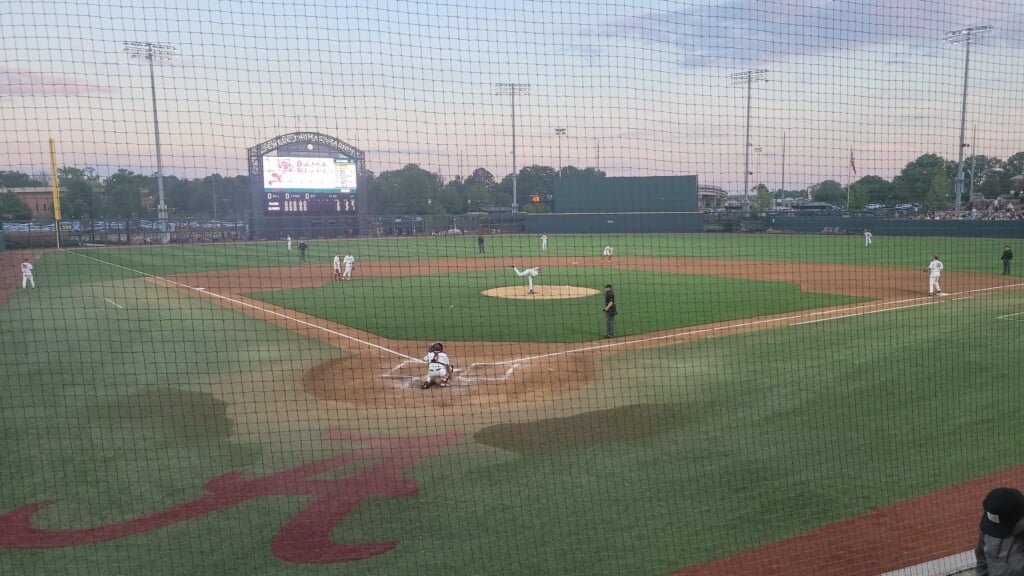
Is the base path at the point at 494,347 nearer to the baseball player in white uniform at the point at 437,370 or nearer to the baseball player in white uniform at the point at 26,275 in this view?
the baseball player in white uniform at the point at 437,370

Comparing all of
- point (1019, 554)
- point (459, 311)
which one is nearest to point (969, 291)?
point (459, 311)

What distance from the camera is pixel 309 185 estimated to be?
3547 centimetres

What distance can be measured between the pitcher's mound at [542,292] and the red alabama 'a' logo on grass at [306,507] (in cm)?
1205

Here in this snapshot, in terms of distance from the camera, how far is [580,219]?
48406 millimetres

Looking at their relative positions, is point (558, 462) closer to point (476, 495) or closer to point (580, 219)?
point (476, 495)

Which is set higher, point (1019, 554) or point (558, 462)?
point (1019, 554)

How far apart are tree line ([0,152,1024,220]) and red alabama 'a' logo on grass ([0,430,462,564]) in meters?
6.66

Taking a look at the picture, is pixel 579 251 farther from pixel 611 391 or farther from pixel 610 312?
pixel 611 391

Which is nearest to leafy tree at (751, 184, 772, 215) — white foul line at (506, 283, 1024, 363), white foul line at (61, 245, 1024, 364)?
white foul line at (506, 283, 1024, 363)

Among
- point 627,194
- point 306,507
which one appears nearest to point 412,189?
point 627,194

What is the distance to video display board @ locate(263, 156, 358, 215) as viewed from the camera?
3469 cm

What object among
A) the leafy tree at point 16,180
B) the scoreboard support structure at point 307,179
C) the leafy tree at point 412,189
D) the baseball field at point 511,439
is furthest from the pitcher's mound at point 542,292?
the scoreboard support structure at point 307,179

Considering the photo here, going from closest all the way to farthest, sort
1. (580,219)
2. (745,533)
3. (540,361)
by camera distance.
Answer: (745,533), (540,361), (580,219)

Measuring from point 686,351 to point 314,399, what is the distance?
633cm
